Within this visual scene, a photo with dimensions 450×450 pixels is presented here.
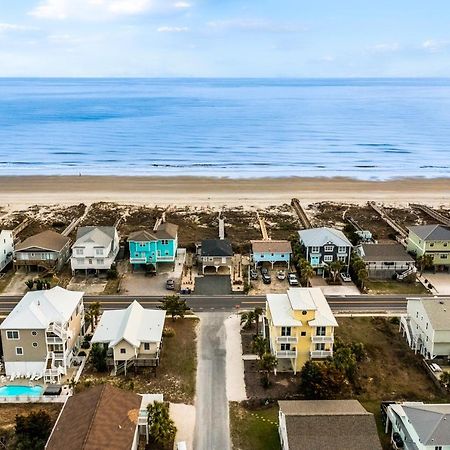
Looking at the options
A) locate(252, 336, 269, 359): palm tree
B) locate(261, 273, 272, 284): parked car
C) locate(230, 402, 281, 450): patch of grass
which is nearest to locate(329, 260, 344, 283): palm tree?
locate(261, 273, 272, 284): parked car

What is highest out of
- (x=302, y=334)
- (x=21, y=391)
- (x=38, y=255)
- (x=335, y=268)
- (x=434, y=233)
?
(x=434, y=233)

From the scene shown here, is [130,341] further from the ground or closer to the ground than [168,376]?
further from the ground

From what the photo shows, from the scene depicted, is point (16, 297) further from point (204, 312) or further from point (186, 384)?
point (186, 384)

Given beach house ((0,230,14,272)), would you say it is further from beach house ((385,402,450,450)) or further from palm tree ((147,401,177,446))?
beach house ((385,402,450,450))

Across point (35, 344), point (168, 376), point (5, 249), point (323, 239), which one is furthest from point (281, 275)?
point (5, 249)

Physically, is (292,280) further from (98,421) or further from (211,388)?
(98,421)

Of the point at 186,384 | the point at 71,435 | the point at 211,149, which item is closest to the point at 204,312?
the point at 186,384

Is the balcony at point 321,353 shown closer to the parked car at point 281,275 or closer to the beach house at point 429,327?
the beach house at point 429,327

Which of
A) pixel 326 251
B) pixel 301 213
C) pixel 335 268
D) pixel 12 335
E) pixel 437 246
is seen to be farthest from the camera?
pixel 301 213
